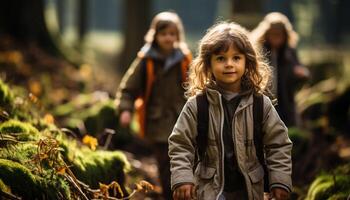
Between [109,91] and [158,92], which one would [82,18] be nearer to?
[109,91]

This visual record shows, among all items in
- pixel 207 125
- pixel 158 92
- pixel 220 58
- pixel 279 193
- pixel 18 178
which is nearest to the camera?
pixel 18 178

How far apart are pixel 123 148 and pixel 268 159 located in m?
5.47

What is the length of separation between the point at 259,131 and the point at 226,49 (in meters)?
0.61

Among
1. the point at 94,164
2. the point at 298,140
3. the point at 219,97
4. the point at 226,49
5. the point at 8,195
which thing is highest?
the point at 226,49

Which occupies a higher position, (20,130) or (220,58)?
(220,58)

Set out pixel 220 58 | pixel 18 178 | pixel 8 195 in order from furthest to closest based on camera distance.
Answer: pixel 220 58 → pixel 18 178 → pixel 8 195

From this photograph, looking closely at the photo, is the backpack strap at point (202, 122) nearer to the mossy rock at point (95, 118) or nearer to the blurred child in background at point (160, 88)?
the blurred child in background at point (160, 88)

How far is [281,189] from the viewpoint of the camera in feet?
13.6

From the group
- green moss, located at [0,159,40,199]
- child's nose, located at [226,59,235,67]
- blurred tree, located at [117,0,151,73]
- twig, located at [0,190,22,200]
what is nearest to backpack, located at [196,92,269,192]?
child's nose, located at [226,59,235,67]

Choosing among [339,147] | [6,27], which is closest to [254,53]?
[339,147]

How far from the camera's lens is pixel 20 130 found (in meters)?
4.98

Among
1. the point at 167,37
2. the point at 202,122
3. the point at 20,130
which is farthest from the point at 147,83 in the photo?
the point at 202,122

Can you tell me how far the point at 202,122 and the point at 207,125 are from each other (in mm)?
41

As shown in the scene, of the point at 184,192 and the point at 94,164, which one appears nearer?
the point at 184,192
